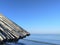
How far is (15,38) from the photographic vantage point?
8.91m

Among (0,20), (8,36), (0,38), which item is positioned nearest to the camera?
(0,38)

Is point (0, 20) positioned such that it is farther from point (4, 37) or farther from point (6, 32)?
point (4, 37)

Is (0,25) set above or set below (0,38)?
above

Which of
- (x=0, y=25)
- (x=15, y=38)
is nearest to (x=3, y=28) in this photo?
(x=0, y=25)

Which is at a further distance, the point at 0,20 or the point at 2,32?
the point at 0,20

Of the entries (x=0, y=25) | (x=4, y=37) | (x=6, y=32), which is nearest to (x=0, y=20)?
(x=0, y=25)

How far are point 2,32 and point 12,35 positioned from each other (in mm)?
546

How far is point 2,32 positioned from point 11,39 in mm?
720

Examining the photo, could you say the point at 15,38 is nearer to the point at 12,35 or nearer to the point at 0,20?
the point at 12,35

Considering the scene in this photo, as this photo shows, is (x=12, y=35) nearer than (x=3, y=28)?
Yes

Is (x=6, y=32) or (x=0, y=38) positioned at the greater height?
(x=6, y=32)

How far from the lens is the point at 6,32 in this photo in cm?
909

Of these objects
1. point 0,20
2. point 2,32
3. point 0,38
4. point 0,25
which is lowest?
point 0,38

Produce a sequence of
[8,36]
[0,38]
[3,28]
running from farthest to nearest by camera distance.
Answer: [3,28] → [8,36] → [0,38]
